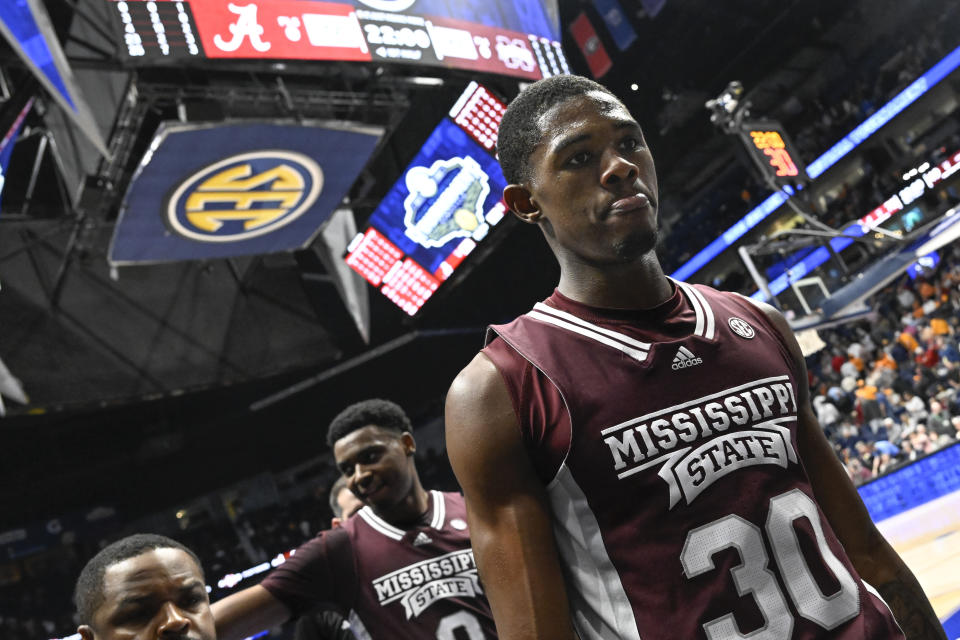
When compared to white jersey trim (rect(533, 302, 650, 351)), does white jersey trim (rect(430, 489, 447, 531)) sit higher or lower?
lower

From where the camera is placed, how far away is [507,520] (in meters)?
1.34

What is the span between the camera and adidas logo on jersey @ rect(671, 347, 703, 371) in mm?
1438

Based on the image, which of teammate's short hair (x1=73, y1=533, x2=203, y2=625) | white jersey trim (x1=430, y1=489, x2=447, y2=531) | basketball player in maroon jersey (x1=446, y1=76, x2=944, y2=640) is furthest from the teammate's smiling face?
basketball player in maroon jersey (x1=446, y1=76, x2=944, y2=640)

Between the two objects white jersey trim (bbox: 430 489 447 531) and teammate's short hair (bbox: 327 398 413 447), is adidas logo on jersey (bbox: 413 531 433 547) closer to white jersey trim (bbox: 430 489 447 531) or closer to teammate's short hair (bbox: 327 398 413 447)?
white jersey trim (bbox: 430 489 447 531)

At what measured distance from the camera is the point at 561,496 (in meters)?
1.36

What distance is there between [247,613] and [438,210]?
728cm

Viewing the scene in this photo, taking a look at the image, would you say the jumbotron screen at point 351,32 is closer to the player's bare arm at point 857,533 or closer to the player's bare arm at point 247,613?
the player's bare arm at point 247,613

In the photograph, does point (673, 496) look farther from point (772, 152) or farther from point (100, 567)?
point (772, 152)

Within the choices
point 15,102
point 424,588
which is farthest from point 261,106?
point 424,588

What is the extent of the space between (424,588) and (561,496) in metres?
1.62

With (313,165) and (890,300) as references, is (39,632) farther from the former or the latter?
(890,300)

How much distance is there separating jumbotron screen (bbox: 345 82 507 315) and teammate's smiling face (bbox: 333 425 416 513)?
6.23m

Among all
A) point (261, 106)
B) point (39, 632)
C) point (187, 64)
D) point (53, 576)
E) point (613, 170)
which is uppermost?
point (261, 106)

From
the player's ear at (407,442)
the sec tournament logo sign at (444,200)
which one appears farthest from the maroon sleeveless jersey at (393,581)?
the sec tournament logo sign at (444,200)
